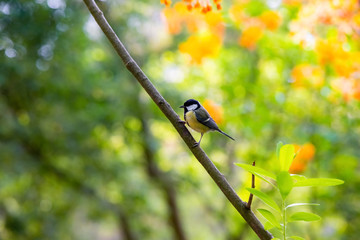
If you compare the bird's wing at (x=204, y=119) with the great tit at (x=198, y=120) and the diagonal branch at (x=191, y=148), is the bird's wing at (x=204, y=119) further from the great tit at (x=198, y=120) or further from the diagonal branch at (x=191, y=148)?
the diagonal branch at (x=191, y=148)

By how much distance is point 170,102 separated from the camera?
336cm

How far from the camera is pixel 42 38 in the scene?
2.73m

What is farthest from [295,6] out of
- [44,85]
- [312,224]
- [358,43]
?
[44,85]

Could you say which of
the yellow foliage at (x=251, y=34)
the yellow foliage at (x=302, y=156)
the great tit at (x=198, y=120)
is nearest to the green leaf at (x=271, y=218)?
the great tit at (x=198, y=120)

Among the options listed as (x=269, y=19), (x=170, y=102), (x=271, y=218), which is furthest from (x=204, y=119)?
(x=170, y=102)

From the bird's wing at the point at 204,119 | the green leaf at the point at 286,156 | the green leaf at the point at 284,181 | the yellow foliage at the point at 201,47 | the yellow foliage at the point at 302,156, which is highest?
the yellow foliage at the point at 201,47

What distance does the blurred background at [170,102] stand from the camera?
260 centimetres

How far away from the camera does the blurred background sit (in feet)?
8.53

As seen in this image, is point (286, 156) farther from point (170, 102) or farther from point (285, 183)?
point (170, 102)

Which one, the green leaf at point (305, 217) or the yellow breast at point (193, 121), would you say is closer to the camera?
the green leaf at point (305, 217)

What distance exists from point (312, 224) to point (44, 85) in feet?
7.80

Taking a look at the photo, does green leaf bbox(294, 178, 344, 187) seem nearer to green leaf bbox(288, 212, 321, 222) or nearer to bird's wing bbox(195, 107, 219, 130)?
green leaf bbox(288, 212, 321, 222)

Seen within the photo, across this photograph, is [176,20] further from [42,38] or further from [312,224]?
[312,224]

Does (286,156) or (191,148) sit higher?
(191,148)
